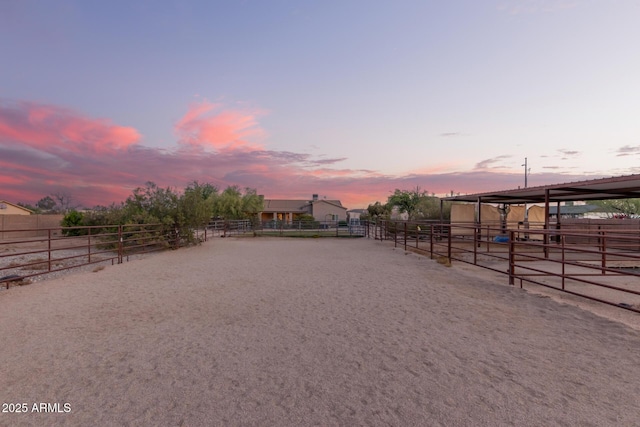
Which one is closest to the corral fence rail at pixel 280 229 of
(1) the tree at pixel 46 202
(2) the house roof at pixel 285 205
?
(2) the house roof at pixel 285 205

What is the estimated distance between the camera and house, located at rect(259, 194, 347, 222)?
59156 mm

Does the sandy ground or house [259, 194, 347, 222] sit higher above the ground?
house [259, 194, 347, 222]

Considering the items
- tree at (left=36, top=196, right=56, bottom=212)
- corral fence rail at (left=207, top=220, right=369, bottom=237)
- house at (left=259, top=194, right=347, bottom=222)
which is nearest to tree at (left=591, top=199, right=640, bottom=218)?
corral fence rail at (left=207, top=220, right=369, bottom=237)

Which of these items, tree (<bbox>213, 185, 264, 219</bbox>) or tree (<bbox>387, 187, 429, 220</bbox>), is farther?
tree (<bbox>213, 185, 264, 219</bbox>)

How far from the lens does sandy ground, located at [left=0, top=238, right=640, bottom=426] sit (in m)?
2.74

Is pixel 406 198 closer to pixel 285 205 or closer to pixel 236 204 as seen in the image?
pixel 236 204

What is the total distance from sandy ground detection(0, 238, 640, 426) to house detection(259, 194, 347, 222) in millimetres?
51003

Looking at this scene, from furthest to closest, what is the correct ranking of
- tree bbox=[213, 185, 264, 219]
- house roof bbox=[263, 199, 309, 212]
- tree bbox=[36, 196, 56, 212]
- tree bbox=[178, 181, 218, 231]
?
tree bbox=[36, 196, 56, 212] < house roof bbox=[263, 199, 309, 212] < tree bbox=[213, 185, 264, 219] < tree bbox=[178, 181, 218, 231]

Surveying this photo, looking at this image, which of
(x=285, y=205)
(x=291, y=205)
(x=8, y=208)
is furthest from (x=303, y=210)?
(x=8, y=208)

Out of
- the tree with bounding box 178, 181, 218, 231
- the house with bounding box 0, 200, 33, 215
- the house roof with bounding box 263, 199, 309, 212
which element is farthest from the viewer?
the house roof with bounding box 263, 199, 309, 212

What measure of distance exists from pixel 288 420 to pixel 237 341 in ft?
6.02

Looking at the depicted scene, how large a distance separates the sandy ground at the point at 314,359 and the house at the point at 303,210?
2008 inches

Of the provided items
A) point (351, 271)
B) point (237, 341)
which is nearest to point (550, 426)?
point (237, 341)

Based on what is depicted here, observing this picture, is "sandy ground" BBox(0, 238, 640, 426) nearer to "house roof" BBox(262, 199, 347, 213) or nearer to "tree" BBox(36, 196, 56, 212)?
"house roof" BBox(262, 199, 347, 213)
